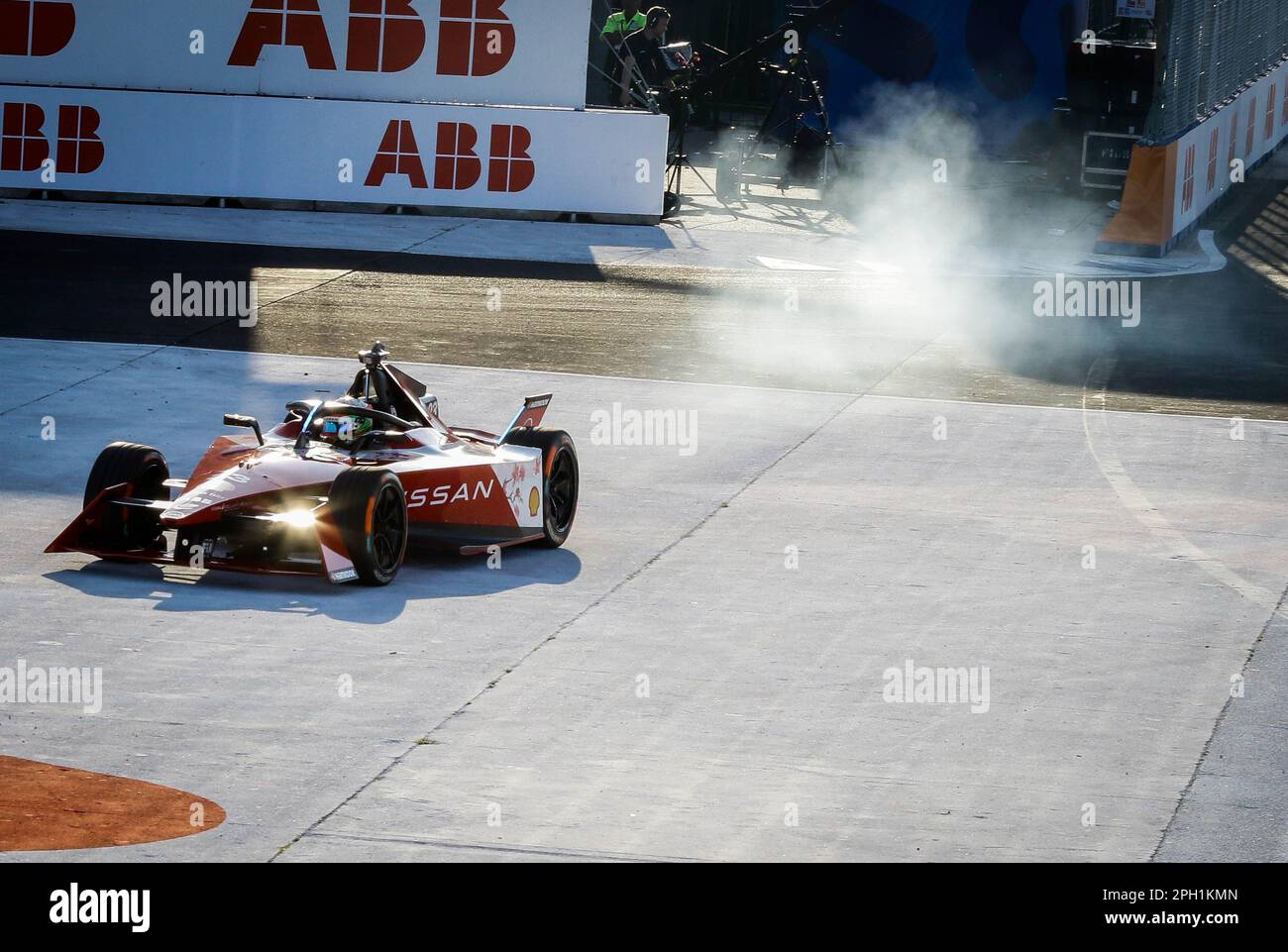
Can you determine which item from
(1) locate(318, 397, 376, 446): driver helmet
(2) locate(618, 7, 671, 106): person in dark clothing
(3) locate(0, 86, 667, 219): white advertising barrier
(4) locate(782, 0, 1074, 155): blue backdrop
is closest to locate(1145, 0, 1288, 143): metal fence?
(4) locate(782, 0, 1074, 155): blue backdrop

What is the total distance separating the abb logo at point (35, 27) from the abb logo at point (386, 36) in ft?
6.96

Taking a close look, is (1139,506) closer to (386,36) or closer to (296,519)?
(296,519)

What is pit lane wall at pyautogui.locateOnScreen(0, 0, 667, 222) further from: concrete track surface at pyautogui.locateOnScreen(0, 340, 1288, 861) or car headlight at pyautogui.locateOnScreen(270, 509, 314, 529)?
car headlight at pyautogui.locateOnScreen(270, 509, 314, 529)

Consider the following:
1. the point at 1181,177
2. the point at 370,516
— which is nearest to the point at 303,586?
the point at 370,516

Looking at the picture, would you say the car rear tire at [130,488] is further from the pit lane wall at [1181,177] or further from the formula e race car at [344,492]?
the pit lane wall at [1181,177]

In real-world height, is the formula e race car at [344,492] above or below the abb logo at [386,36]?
below

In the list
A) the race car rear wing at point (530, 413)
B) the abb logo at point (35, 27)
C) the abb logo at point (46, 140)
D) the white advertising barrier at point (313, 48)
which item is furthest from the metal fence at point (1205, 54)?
the race car rear wing at point (530, 413)

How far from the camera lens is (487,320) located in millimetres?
18719

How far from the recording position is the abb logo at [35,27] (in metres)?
24.2

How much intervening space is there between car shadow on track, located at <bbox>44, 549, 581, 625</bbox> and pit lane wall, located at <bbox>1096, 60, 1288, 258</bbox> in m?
14.9

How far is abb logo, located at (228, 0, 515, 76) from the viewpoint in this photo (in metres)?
24.5
